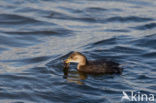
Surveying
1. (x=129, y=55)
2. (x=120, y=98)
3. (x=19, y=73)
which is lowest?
(x=120, y=98)

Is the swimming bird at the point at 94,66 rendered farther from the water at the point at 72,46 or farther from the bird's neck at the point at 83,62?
the water at the point at 72,46

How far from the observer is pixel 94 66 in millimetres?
11688

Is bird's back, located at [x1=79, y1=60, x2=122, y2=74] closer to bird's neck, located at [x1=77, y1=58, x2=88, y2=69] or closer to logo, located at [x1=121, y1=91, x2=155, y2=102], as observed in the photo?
bird's neck, located at [x1=77, y1=58, x2=88, y2=69]

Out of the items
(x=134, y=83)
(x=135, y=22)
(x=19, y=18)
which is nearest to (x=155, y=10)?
(x=135, y=22)

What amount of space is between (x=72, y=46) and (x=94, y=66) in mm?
2689

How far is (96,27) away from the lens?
16.8m

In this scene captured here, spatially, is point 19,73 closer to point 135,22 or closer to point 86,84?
point 86,84

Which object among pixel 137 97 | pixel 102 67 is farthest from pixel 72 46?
pixel 137 97

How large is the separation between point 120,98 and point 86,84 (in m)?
1.35

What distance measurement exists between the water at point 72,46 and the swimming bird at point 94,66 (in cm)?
22

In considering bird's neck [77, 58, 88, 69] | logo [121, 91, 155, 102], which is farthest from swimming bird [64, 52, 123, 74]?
logo [121, 91, 155, 102]

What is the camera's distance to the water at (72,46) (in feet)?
33.8

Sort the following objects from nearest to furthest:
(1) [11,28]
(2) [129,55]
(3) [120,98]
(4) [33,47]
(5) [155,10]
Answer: (3) [120,98]
(2) [129,55]
(4) [33,47]
(1) [11,28]
(5) [155,10]

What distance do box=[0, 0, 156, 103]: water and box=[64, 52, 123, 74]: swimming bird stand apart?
0.22m
